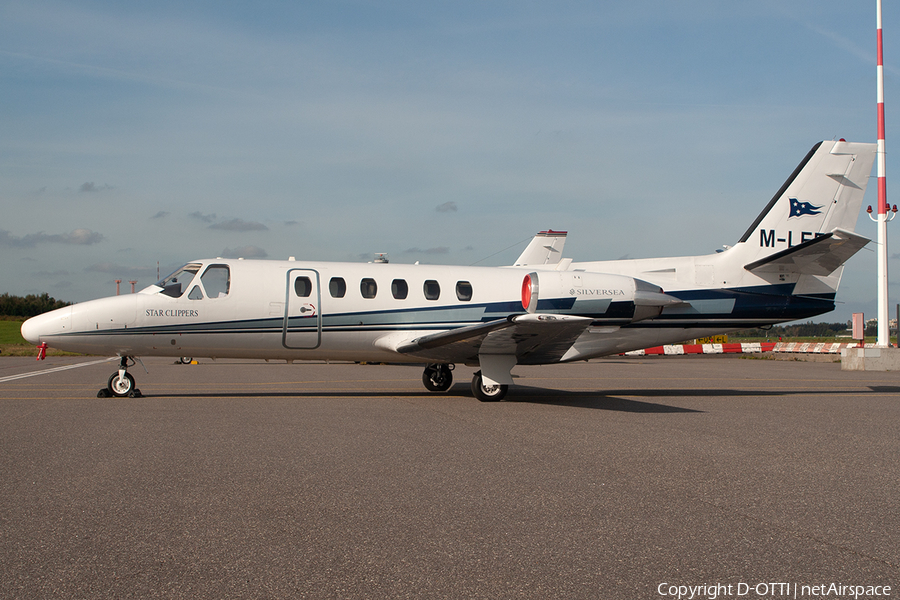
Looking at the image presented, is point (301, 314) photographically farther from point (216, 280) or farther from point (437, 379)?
point (437, 379)

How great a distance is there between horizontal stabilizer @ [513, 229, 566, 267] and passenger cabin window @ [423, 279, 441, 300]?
18.6 meters

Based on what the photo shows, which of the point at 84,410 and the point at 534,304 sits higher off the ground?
the point at 534,304

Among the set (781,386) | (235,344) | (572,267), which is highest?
(572,267)

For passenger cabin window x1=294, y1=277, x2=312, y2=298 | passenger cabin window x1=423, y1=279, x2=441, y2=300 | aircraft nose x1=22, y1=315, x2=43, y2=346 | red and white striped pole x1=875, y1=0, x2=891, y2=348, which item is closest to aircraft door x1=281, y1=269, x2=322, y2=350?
passenger cabin window x1=294, y1=277, x2=312, y2=298

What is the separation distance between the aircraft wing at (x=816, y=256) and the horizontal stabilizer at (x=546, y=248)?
17337 millimetres

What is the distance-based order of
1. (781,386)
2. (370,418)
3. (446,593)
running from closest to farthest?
(446,593) → (370,418) → (781,386)

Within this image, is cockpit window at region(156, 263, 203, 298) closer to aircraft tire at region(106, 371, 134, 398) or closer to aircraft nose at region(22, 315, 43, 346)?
aircraft tire at region(106, 371, 134, 398)

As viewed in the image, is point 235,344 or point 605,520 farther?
point 235,344

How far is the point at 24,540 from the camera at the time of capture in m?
4.36

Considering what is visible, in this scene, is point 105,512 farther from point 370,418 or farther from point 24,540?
point 370,418

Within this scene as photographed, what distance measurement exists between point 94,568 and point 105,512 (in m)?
1.30

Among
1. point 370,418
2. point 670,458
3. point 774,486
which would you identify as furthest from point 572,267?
point 774,486

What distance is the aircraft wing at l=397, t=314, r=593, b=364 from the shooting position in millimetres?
11812

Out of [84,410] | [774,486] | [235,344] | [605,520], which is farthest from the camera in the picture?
[235,344]
